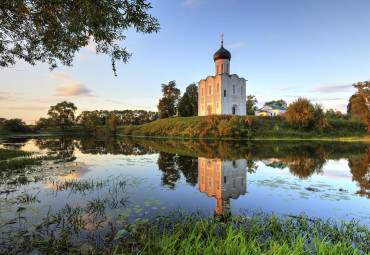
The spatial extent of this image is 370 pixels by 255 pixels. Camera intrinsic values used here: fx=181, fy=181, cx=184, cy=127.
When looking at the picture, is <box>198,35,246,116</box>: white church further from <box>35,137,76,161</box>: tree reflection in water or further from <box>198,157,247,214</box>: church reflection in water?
<box>198,157,247,214</box>: church reflection in water

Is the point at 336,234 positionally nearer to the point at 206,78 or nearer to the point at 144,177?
the point at 144,177

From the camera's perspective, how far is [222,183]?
25.5 feet

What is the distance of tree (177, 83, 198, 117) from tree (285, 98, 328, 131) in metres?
29.7

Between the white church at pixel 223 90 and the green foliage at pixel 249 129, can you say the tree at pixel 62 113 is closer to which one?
the green foliage at pixel 249 129

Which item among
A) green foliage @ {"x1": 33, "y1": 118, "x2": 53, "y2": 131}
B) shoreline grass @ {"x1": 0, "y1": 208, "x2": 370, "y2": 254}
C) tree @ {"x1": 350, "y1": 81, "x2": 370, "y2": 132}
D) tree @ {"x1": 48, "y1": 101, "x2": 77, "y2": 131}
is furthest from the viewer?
tree @ {"x1": 48, "y1": 101, "x2": 77, "y2": 131}

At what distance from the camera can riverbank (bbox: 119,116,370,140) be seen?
3262cm

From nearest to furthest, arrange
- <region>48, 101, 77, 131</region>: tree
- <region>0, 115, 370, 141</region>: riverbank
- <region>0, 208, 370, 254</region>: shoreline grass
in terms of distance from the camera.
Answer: <region>0, 208, 370, 254</region>: shoreline grass
<region>0, 115, 370, 141</region>: riverbank
<region>48, 101, 77, 131</region>: tree

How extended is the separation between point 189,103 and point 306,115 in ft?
110

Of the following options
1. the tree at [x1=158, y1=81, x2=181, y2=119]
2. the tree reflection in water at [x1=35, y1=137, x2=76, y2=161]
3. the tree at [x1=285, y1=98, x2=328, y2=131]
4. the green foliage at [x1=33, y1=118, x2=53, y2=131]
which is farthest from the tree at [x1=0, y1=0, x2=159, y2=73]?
the green foliage at [x1=33, y1=118, x2=53, y2=131]

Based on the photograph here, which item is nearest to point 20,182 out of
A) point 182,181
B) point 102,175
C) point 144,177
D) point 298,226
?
point 102,175

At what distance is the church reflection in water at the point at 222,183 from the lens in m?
5.93

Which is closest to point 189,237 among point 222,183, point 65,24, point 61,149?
point 222,183

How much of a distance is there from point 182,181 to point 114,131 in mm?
67102

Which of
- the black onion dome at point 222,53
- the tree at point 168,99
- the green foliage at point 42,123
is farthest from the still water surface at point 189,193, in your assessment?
the green foliage at point 42,123
